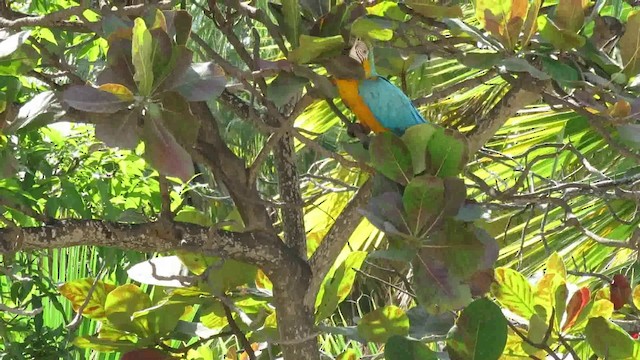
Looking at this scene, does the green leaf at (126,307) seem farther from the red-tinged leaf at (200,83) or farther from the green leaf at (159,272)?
the red-tinged leaf at (200,83)

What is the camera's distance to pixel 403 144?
449mm

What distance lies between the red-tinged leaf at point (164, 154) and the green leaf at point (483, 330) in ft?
0.61

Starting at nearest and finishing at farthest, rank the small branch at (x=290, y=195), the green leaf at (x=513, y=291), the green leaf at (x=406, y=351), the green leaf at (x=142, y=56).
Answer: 1. the green leaf at (x=142, y=56)
2. the green leaf at (x=406, y=351)
3. the green leaf at (x=513, y=291)
4. the small branch at (x=290, y=195)

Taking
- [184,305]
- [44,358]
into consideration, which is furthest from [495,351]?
[44,358]

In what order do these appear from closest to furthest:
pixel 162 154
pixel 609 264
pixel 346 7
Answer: pixel 162 154 < pixel 346 7 < pixel 609 264

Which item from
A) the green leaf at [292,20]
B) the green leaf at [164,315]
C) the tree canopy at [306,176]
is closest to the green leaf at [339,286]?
the tree canopy at [306,176]

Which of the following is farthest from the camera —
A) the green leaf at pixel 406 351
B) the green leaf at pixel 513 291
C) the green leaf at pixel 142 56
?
the green leaf at pixel 513 291

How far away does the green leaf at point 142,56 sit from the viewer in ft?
1.21

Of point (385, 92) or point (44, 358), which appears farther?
point (44, 358)

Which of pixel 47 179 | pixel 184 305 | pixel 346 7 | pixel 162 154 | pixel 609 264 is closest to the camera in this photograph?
pixel 162 154

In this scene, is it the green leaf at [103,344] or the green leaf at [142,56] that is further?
the green leaf at [103,344]

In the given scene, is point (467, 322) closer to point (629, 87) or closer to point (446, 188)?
point (446, 188)

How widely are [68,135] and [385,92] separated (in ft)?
1.77

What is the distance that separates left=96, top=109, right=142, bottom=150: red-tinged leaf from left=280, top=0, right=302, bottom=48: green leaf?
139 millimetres
